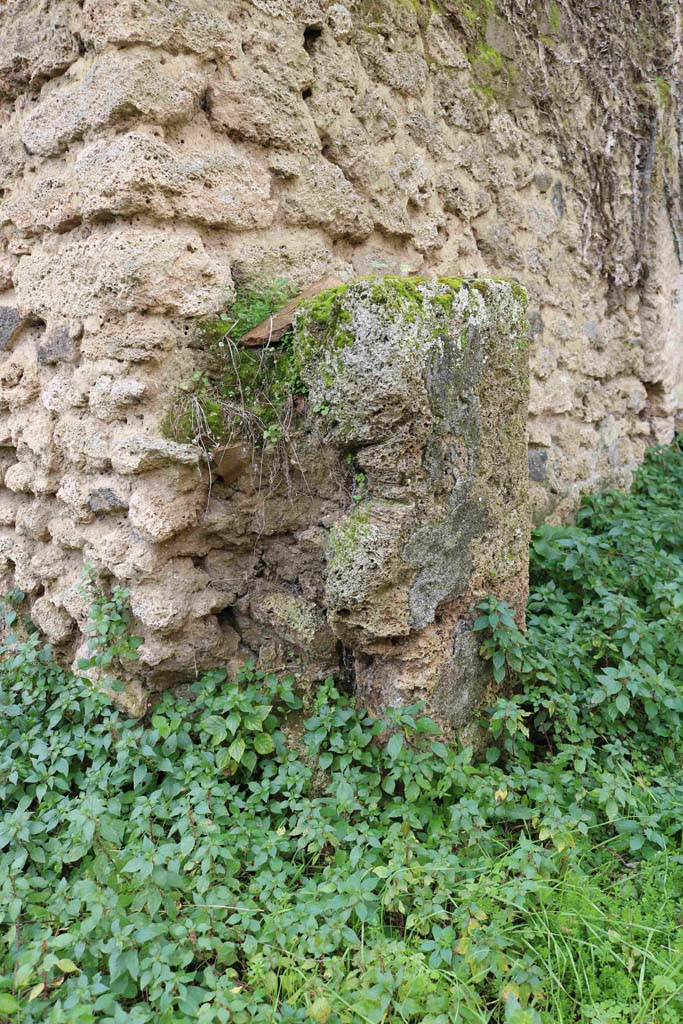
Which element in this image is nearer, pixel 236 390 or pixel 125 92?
pixel 125 92

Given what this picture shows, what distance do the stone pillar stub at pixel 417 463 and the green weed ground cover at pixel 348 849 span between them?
143 mm

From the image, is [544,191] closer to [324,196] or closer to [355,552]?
[324,196]

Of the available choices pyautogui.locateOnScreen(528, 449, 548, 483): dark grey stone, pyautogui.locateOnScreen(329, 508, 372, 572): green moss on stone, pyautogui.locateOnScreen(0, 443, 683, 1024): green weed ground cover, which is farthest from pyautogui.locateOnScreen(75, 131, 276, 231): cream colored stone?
pyautogui.locateOnScreen(528, 449, 548, 483): dark grey stone

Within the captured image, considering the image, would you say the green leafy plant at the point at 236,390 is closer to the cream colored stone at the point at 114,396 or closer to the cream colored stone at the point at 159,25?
the cream colored stone at the point at 114,396

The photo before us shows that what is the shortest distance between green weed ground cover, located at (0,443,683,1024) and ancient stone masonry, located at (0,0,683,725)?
0.65 ft

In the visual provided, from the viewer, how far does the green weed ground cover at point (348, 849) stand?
168 cm

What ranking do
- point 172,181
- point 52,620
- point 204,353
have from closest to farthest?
1. point 172,181
2. point 204,353
3. point 52,620

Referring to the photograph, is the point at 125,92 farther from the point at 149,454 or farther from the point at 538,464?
the point at 538,464

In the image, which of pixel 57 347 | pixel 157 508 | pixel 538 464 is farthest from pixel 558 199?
pixel 157 508

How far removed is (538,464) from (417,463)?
1.95 meters

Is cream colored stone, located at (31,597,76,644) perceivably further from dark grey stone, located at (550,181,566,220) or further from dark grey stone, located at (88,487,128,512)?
dark grey stone, located at (550,181,566,220)

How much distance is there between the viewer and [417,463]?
2109 mm

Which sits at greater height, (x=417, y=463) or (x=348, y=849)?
(x=417, y=463)

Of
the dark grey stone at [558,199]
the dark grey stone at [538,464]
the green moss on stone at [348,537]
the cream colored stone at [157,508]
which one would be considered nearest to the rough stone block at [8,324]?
the cream colored stone at [157,508]
